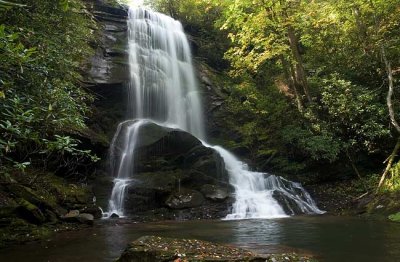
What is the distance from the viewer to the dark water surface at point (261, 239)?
6.87m

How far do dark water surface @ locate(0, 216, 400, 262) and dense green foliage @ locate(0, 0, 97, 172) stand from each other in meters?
1.85

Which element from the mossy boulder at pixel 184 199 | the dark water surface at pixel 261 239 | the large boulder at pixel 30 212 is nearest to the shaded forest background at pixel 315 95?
the large boulder at pixel 30 212

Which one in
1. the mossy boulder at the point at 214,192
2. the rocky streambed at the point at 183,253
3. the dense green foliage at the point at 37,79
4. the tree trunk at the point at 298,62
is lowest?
the rocky streambed at the point at 183,253

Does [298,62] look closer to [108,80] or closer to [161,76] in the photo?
[161,76]

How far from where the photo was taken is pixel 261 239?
855 centimetres

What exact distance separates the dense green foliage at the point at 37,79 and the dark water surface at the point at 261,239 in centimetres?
185

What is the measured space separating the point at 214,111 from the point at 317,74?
6661 millimetres

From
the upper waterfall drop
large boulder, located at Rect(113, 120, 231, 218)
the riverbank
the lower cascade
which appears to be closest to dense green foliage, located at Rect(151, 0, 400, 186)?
the lower cascade

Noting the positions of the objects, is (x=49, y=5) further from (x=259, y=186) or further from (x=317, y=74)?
(x=317, y=74)

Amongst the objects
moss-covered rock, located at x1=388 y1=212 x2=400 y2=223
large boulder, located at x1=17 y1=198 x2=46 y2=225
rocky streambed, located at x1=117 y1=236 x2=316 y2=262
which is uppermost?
large boulder, located at x1=17 y1=198 x2=46 y2=225

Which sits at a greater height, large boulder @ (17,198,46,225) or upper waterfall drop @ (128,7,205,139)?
upper waterfall drop @ (128,7,205,139)

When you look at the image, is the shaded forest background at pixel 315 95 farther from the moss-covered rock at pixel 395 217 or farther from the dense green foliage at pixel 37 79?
the moss-covered rock at pixel 395 217

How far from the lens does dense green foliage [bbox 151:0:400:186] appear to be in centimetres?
1565

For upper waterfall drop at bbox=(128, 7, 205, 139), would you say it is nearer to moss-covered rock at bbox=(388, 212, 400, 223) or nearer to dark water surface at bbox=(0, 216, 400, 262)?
dark water surface at bbox=(0, 216, 400, 262)
